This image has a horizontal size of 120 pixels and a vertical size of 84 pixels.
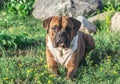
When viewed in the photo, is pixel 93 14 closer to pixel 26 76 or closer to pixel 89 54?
pixel 89 54

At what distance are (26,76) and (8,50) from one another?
1.60m

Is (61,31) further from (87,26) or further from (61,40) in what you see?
(87,26)

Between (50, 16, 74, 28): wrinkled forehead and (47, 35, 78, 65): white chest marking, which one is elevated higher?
(50, 16, 74, 28): wrinkled forehead

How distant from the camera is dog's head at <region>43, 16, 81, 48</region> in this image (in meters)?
7.00

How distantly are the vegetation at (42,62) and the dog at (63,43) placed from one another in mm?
133

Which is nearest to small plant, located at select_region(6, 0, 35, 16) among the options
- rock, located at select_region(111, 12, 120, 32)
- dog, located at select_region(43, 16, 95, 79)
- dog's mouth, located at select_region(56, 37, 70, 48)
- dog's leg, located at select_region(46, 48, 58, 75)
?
rock, located at select_region(111, 12, 120, 32)

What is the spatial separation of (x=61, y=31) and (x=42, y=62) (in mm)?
954

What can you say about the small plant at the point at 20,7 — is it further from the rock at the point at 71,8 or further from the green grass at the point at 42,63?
the green grass at the point at 42,63

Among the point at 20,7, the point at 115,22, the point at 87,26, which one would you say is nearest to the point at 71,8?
the point at 87,26

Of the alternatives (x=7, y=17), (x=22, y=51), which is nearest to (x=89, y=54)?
(x=22, y=51)

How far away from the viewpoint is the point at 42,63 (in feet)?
25.2

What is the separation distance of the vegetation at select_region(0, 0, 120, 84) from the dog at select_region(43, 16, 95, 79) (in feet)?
0.44

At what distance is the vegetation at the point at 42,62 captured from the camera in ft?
22.7

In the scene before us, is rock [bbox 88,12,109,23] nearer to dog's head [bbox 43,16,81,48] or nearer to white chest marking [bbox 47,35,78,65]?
white chest marking [bbox 47,35,78,65]
